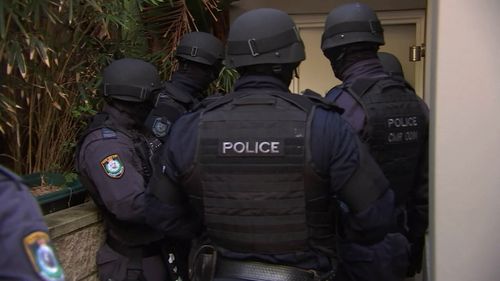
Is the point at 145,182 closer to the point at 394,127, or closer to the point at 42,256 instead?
the point at 394,127

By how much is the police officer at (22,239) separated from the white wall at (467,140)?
1.67 metres

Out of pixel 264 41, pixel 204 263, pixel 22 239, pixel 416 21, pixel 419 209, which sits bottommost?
pixel 204 263

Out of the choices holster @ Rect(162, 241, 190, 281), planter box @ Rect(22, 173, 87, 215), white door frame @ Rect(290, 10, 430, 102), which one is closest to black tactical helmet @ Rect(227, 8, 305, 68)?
holster @ Rect(162, 241, 190, 281)

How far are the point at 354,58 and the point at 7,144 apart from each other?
200 cm

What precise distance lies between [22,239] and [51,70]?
88.8 inches

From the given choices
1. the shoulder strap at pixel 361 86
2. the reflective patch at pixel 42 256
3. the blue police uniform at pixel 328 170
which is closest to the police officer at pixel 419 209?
the shoulder strap at pixel 361 86

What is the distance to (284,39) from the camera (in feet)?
7.80

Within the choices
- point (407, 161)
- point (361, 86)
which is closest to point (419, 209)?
point (407, 161)

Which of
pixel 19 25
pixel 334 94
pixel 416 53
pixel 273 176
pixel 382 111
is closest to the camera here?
pixel 273 176

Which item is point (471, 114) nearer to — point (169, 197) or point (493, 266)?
point (493, 266)

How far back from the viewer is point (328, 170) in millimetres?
2189

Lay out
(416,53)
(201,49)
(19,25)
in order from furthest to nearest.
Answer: (416,53) < (201,49) < (19,25)

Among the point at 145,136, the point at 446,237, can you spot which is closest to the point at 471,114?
the point at 446,237

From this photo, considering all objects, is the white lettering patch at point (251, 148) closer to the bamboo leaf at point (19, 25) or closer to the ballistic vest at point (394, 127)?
the ballistic vest at point (394, 127)
